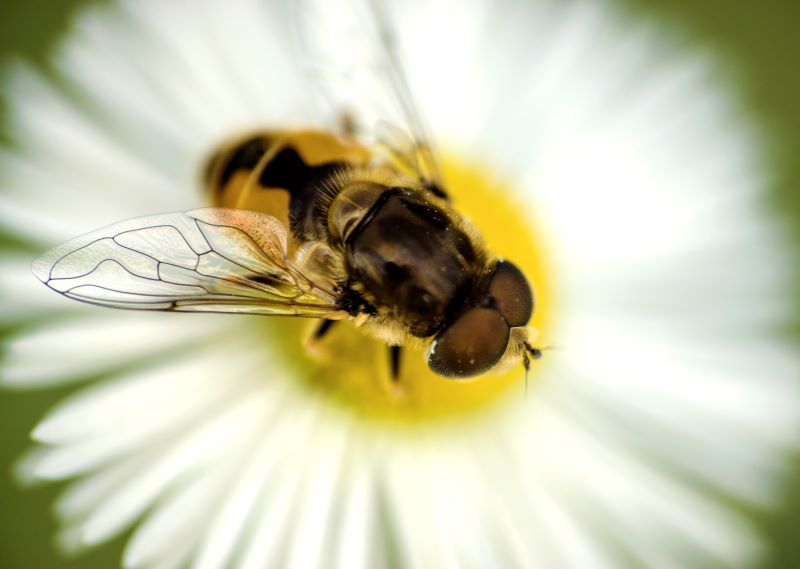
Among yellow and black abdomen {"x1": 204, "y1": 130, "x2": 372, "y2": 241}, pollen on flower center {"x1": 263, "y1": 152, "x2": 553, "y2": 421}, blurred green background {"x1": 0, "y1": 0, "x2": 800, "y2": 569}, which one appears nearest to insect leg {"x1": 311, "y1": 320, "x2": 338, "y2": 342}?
pollen on flower center {"x1": 263, "y1": 152, "x2": 553, "y2": 421}

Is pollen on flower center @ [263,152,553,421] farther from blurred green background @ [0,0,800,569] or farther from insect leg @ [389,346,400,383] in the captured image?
blurred green background @ [0,0,800,569]

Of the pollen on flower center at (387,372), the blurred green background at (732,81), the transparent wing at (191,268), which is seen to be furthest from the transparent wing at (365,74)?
the blurred green background at (732,81)

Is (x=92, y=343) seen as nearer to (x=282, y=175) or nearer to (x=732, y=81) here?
(x=282, y=175)

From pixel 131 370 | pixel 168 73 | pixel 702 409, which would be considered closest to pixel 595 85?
pixel 702 409

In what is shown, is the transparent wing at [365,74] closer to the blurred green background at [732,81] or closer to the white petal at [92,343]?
the white petal at [92,343]

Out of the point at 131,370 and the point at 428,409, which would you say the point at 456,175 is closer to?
the point at 428,409

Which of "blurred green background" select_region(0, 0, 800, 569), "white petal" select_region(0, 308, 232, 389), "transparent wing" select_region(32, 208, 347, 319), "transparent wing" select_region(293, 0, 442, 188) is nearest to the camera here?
"transparent wing" select_region(32, 208, 347, 319)
